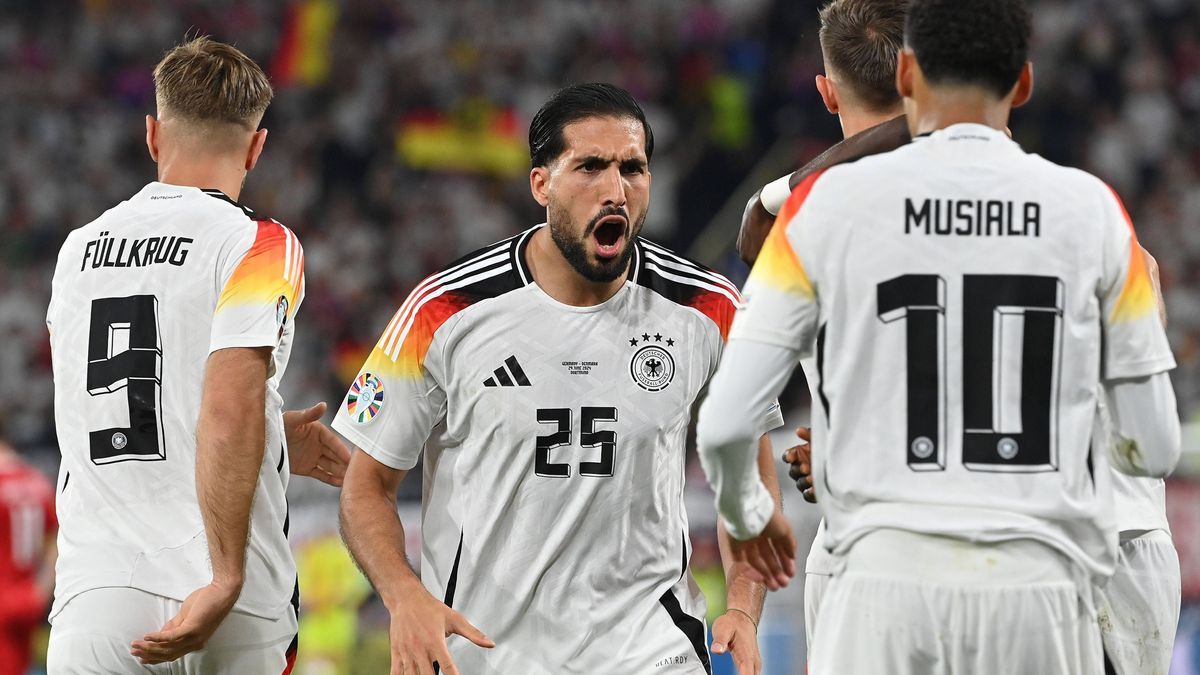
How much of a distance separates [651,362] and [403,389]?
72cm

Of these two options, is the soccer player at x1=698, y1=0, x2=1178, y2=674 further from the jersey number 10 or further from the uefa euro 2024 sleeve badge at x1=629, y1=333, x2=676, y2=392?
the uefa euro 2024 sleeve badge at x1=629, y1=333, x2=676, y2=392

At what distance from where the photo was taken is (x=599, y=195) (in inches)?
175

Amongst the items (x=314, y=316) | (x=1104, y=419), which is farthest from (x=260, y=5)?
(x=1104, y=419)

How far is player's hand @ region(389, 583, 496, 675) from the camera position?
4.10m

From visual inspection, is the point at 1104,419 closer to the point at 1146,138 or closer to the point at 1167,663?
the point at 1167,663

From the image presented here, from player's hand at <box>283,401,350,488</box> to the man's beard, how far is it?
1.01 m

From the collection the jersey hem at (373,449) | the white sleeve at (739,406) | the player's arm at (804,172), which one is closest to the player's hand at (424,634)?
the jersey hem at (373,449)

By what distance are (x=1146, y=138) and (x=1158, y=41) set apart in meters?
1.38

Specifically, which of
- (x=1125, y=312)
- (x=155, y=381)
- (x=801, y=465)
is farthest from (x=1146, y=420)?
(x=155, y=381)

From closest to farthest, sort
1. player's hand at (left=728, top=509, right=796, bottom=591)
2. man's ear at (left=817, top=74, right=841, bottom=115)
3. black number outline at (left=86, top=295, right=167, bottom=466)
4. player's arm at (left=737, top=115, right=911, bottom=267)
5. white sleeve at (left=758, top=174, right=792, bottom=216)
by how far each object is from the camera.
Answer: player's hand at (left=728, top=509, right=796, bottom=591) → player's arm at (left=737, top=115, right=911, bottom=267) → white sleeve at (left=758, top=174, right=792, bottom=216) → black number outline at (left=86, top=295, right=167, bottom=466) → man's ear at (left=817, top=74, right=841, bottom=115)

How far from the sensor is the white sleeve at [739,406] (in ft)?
10.5

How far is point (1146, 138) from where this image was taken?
15984 mm

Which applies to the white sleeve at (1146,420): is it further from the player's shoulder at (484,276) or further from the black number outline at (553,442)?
the player's shoulder at (484,276)

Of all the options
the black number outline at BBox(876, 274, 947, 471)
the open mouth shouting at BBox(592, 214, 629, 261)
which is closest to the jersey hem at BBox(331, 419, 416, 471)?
the open mouth shouting at BBox(592, 214, 629, 261)
